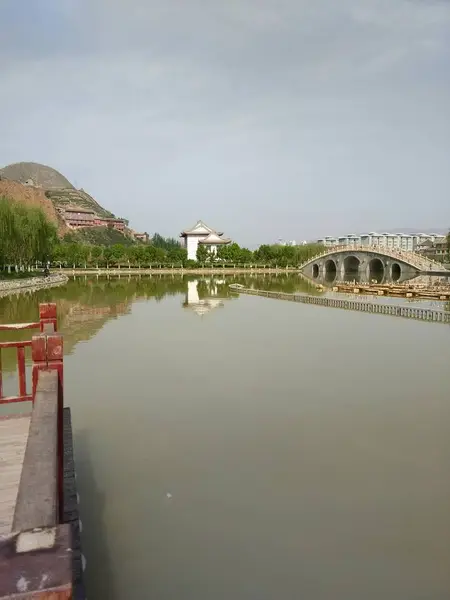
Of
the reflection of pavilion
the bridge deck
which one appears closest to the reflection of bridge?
the reflection of pavilion

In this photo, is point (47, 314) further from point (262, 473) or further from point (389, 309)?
point (389, 309)

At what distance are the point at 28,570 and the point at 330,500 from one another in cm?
473

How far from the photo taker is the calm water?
166 inches

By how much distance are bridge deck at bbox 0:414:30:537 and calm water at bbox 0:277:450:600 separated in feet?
3.90

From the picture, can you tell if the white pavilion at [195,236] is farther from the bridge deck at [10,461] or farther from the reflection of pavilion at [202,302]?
the bridge deck at [10,461]

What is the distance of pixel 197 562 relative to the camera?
4.35 meters

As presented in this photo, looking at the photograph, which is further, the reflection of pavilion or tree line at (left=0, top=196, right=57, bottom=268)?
tree line at (left=0, top=196, right=57, bottom=268)

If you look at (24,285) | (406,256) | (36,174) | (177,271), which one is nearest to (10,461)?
(24,285)

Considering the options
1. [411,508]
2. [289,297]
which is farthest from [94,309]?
[411,508]

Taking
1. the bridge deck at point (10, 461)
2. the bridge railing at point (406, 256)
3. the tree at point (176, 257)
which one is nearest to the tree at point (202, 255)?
the tree at point (176, 257)

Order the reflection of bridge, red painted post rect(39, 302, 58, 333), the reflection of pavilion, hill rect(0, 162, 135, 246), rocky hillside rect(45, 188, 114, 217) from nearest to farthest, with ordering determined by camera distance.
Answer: red painted post rect(39, 302, 58, 333)
the reflection of pavilion
the reflection of bridge
hill rect(0, 162, 135, 246)
rocky hillside rect(45, 188, 114, 217)

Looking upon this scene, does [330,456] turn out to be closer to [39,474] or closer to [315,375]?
[315,375]

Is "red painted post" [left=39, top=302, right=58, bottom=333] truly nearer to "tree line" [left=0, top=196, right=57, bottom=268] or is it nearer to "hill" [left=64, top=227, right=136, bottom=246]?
"tree line" [left=0, top=196, right=57, bottom=268]

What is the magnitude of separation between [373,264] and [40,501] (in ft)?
244
